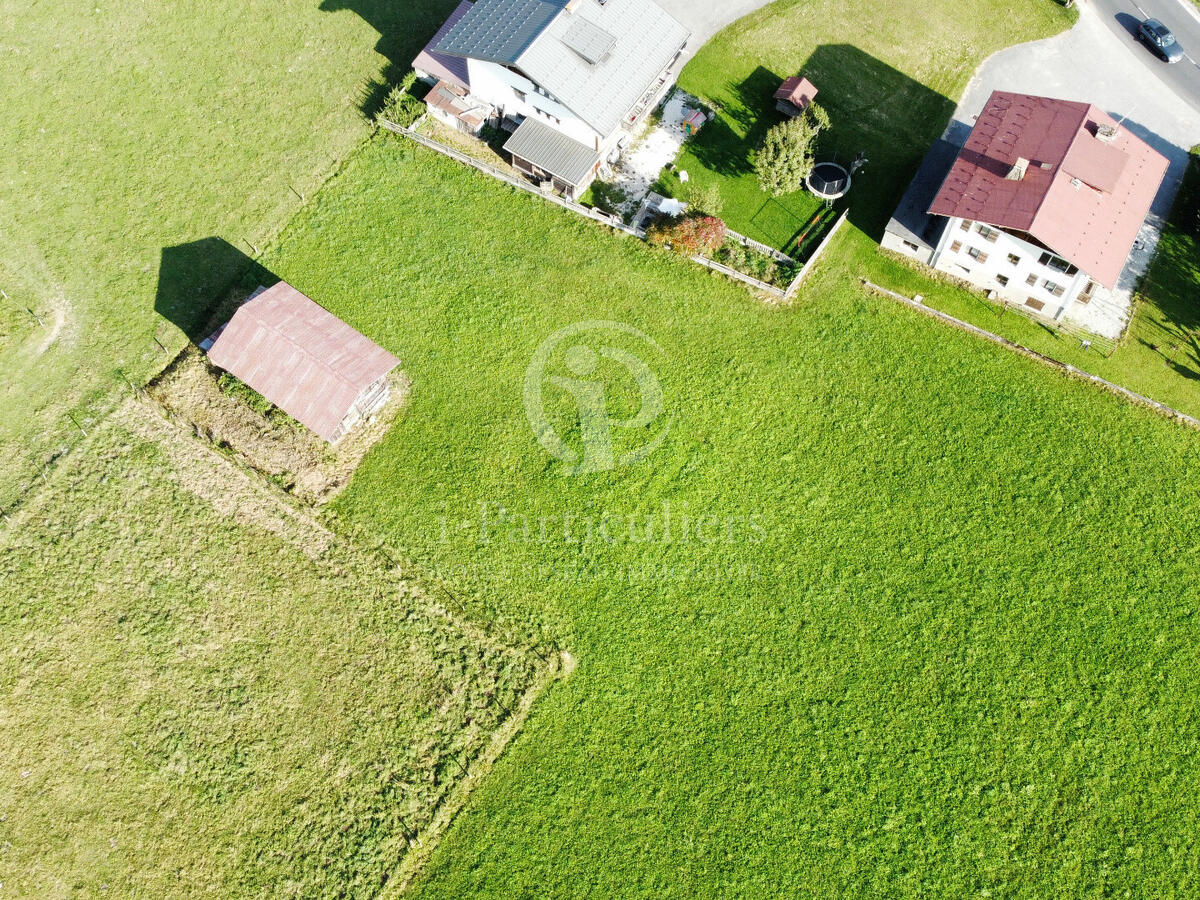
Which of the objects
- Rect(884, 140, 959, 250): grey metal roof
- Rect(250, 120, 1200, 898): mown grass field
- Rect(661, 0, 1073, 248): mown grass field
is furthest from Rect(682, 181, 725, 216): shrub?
Rect(884, 140, 959, 250): grey metal roof

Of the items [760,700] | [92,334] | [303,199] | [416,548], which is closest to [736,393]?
[760,700]

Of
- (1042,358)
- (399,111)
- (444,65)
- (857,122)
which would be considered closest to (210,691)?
(399,111)

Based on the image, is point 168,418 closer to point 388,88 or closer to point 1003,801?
point 388,88

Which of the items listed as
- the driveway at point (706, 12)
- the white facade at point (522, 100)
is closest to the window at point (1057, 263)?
the white facade at point (522, 100)

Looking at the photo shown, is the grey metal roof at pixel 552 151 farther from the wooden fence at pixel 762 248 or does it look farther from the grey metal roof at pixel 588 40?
the wooden fence at pixel 762 248

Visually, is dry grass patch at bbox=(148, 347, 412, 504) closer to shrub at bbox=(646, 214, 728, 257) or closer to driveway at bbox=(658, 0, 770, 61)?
shrub at bbox=(646, 214, 728, 257)
